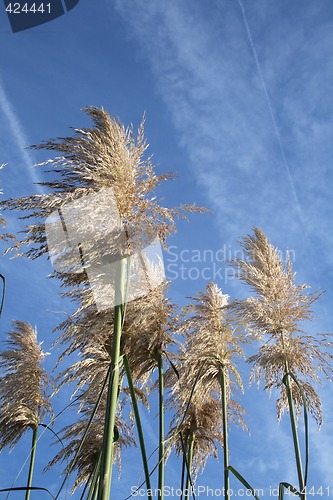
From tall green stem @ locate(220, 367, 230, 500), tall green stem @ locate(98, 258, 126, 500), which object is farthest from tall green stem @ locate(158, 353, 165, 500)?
tall green stem @ locate(98, 258, 126, 500)

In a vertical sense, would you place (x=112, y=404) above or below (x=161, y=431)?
below

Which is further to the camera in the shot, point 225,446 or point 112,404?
point 225,446

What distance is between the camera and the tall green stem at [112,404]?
80.6 inches

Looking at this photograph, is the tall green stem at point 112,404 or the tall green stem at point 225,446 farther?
the tall green stem at point 225,446

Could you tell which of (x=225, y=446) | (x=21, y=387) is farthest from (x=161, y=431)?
(x=21, y=387)

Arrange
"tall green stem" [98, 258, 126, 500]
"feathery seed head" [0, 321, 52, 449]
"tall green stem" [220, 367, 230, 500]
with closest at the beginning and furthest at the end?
"tall green stem" [98, 258, 126, 500] < "tall green stem" [220, 367, 230, 500] < "feathery seed head" [0, 321, 52, 449]

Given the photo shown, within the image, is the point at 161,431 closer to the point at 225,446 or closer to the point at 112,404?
A: the point at 225,446

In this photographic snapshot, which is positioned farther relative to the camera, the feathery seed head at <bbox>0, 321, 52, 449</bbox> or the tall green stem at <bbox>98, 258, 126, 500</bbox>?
the feathery seed head at <bbox>0, 321, 52, 449</bbox>

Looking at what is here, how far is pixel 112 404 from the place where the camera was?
2.24m

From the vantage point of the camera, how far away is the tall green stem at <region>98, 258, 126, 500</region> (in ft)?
6.72

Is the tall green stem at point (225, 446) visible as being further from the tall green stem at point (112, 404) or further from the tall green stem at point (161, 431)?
the tall green stem at point (112, 404)

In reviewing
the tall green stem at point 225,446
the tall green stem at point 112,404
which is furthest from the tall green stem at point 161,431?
the tall green stem at point 112,404

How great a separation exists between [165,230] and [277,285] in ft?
5.25

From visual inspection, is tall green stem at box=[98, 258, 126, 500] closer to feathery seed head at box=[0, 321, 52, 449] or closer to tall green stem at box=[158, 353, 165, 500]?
tall green stem at box=[158, 353, 165, 500]
